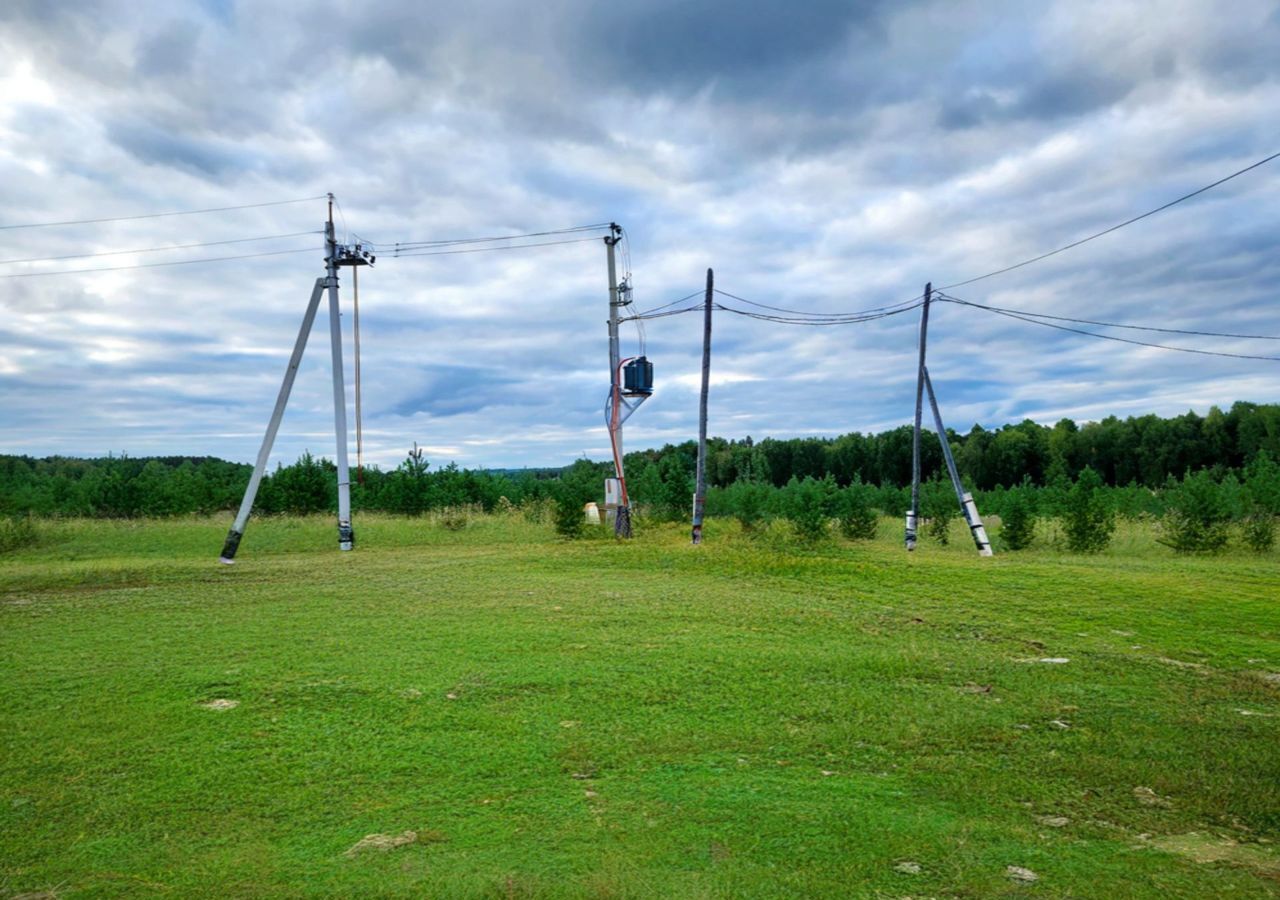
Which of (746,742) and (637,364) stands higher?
(637,364)

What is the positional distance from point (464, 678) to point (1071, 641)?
5588mm

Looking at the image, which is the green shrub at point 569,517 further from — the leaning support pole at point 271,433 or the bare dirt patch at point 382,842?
the bare dirt patch at point 382,842

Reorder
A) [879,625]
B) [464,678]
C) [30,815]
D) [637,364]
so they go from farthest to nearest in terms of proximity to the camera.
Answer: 1. [637,364]
2. [879,625]
3. [464,678]
4. [30,815]

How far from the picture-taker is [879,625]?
9.00 meters

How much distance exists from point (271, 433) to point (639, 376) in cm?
839

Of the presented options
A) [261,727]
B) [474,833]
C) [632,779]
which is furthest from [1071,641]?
[261,727]

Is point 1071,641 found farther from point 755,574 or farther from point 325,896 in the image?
point 325,896

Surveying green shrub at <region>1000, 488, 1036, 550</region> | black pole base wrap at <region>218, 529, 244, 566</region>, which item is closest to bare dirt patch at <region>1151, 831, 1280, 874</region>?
black pole base wrap at <region>218, 529, 244, 566</region>

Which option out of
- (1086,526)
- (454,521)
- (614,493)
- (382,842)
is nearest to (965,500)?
(1086,526)

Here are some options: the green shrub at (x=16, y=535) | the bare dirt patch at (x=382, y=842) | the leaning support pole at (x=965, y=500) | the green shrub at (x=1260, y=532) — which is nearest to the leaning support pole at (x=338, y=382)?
the green shrub at (x=16, y=535)

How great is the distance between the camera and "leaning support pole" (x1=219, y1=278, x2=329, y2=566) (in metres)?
16.7

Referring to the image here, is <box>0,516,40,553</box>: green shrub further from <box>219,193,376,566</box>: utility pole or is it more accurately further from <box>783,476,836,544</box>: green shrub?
<box>783,476,836,544</box>: green shrub

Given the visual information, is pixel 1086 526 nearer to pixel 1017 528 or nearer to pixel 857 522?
pixel 1017 528

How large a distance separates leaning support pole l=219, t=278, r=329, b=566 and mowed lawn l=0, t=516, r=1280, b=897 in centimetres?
592
